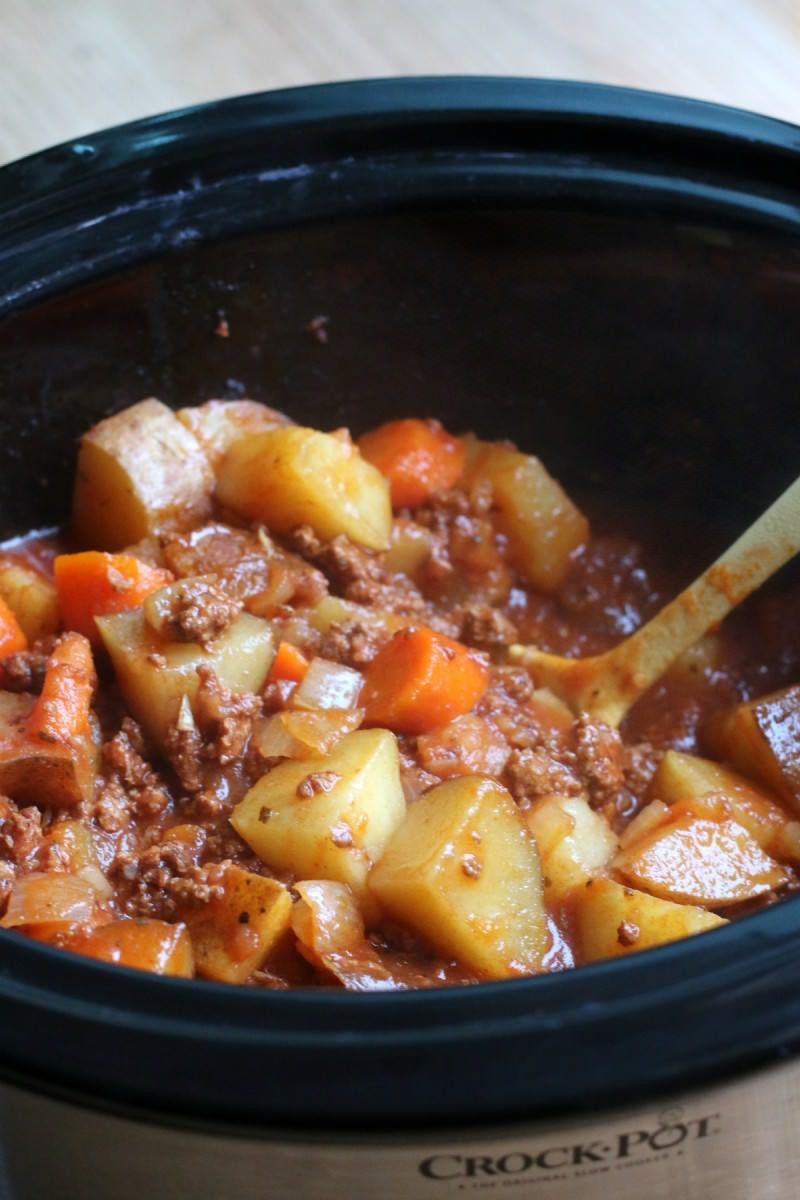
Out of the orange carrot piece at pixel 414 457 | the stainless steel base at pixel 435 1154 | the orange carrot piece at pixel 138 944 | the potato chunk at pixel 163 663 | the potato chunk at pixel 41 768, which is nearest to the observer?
the stainless steel base at pixel 435 1154

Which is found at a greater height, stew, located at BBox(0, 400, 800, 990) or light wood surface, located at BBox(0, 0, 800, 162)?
light wood surface, located at BBox(0, 0, 800, 162)

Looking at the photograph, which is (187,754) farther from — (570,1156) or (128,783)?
(570,1156)

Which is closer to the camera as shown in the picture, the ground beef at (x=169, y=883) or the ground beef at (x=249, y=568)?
the ground beef at (x=169, y=883)

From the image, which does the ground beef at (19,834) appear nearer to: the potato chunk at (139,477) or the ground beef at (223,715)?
the ground beef at (223,715)

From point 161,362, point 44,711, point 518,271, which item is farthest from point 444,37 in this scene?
point 44,711

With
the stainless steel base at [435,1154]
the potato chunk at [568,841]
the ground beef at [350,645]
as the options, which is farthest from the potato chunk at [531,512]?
the stainless steel base at [435,1154]

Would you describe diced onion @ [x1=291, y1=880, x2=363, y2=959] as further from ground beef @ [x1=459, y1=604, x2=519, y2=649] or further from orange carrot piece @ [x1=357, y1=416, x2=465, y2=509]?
orange carrot piece @ [x1=357, y1=416, x2=465, y2=509]

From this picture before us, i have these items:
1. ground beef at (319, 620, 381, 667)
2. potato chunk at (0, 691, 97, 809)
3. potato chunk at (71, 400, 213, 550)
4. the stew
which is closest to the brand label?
the stew

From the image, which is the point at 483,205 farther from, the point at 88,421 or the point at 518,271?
the point at 88,421
